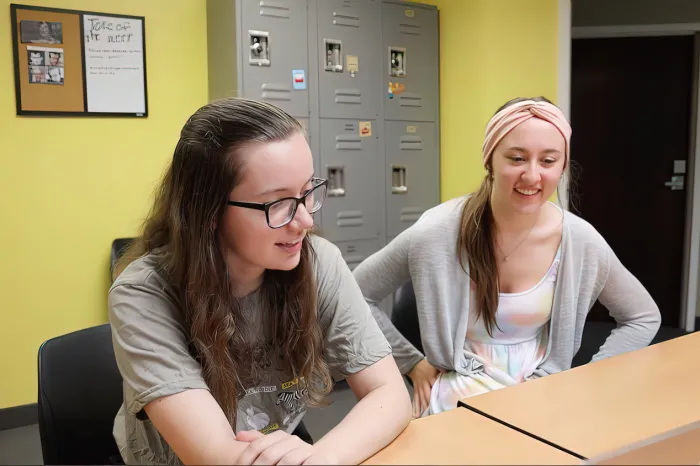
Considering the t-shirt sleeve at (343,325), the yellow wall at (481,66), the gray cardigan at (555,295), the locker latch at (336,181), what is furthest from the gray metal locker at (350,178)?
the t-shirt sleeve at (343,325)

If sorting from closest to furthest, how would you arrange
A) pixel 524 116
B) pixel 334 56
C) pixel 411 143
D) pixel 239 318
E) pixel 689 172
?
1. pixel 239 318
2. pixel 524 116
3. pixel 334 56
4. pixel 411 143
5. pixel 689 172

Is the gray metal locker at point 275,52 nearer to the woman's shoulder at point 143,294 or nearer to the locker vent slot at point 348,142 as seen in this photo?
the locker vent slot at point 348,142

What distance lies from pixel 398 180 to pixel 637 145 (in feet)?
6.74

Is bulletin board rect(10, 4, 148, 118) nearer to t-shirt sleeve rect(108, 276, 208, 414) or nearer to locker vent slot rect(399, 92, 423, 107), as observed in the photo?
locker vent slot rect(399, 92, 423, 107)

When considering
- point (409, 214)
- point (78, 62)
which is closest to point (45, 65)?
point (78, 62)

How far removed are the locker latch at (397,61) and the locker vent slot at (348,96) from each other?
31cm

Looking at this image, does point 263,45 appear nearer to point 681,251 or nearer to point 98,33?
point 98,33

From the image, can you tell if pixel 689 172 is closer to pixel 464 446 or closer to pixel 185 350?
pixel 464 446

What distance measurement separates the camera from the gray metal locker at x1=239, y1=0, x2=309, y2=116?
3.59 meters

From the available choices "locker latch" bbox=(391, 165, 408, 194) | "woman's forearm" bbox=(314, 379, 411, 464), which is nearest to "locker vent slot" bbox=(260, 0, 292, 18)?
"locker latch" bbox=(391, 165, 408, 194)

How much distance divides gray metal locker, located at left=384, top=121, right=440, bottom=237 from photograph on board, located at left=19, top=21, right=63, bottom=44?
2.04m

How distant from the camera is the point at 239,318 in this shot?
4.23 feet

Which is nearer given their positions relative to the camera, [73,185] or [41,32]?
[41,32]

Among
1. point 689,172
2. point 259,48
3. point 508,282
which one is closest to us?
point 508,282
